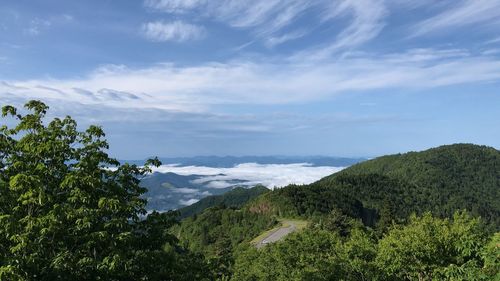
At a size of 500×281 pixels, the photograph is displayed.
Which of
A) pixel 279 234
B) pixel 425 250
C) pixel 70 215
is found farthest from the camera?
pixel 279 234

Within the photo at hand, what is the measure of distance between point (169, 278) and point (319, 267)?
2347 centimetres

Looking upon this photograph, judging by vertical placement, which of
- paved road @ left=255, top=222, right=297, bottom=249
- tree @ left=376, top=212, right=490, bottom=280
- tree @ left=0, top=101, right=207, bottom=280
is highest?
A: tree @ left=0, top=101, right=207, bottom=280

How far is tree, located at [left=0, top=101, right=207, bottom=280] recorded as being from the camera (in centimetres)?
1288

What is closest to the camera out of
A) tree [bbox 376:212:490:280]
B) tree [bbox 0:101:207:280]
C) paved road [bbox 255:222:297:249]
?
tree [bbox 0:101:207:280]

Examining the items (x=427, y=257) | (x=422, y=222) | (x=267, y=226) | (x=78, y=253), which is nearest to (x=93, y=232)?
(x=78, y=253)

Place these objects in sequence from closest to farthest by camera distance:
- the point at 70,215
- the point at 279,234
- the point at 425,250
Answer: the point at 70,215 < the point at 425,250 < the point at 279,234

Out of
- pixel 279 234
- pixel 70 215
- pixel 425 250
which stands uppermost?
pixel 70 215

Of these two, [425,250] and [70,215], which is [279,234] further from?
A: [70,215]

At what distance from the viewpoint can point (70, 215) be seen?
13273mm

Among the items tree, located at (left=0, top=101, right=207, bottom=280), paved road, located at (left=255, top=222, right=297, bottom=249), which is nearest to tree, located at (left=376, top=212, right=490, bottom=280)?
tree, located at (left=0, top=101, right=207, bottom=280)

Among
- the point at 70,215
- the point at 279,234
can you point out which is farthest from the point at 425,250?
the point at 279,234

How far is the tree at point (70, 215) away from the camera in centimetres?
1288

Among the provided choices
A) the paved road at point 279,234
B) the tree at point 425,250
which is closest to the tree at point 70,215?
the tree at point 425,250

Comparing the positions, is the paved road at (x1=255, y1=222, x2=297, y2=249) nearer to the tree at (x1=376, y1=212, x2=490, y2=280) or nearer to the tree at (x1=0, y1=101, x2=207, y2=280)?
the tree at (x1=376, y1=212, x2=490, y2=280)
